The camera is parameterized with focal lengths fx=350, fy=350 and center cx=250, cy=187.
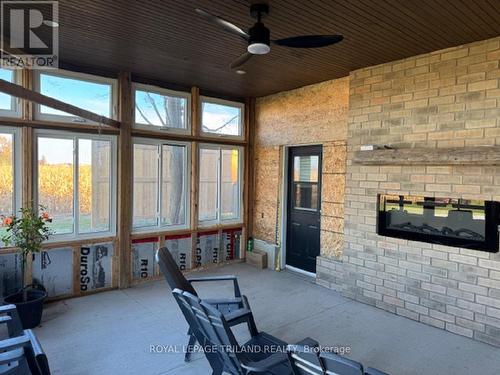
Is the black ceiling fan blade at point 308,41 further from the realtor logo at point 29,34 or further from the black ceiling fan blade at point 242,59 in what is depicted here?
the realtor logo at point 29,34

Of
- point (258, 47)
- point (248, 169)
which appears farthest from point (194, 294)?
point (248, 169)

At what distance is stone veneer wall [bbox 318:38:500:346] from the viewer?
3.53 metres

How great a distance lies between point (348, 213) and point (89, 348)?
11.1ft

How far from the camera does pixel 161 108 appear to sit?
5418mm

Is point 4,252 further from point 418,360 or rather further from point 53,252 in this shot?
point 418,360

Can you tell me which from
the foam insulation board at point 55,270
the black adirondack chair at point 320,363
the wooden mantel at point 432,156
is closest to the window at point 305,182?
the wooden mantel at point 432,156

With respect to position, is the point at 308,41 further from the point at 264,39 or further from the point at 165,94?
the point at 165,94

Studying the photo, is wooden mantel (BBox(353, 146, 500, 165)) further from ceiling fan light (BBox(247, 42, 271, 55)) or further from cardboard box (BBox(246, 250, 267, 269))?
cardboard box (BBox(246, 250, 267, 269))

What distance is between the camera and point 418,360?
3143mm

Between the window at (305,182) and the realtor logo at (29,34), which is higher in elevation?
the realtor logo at (29,34)

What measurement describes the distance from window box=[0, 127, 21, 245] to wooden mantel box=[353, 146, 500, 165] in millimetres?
4164

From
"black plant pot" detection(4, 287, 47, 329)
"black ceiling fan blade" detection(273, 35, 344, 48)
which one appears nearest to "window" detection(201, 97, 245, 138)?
"black ceiling fan blade" detection(273, 35, 344, 48)

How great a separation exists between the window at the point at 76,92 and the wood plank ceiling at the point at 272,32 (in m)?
0.19

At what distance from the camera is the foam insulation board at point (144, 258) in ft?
16.9
